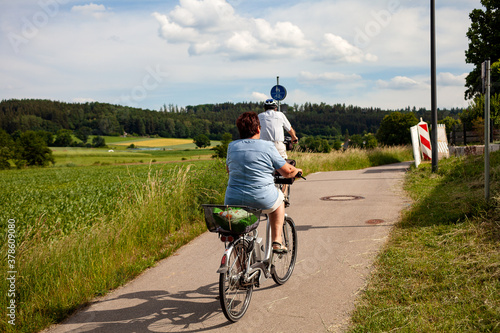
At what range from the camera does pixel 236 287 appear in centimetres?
419

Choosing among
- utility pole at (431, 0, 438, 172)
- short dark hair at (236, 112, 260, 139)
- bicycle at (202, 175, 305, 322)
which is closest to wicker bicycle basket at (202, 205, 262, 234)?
bicycle at (202, 175, 305, 322)

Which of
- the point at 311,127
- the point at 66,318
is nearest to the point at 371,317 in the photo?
the point at 66,318

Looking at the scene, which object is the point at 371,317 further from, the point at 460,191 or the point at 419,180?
the point at 419,180

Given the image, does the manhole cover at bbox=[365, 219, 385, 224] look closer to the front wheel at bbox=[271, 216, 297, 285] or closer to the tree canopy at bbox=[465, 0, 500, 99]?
the front wheel at bbox=[271, 216, 297, 285]

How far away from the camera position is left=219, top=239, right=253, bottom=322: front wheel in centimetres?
387

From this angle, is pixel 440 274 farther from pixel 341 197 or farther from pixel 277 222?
pixel 341 197

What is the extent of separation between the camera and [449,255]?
527 cm

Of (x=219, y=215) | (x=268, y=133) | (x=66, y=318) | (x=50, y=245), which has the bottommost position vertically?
(x=66, y=318)

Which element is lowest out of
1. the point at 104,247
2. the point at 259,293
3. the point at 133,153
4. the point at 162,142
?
the point at 133,153

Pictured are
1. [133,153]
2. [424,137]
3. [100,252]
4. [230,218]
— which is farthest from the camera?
[133,153]

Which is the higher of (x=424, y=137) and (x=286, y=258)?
(x=424, y=137)

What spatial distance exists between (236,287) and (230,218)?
745 mm

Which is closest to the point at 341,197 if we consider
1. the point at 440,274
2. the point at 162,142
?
the point at 440,274

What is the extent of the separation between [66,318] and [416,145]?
51.3 feet
